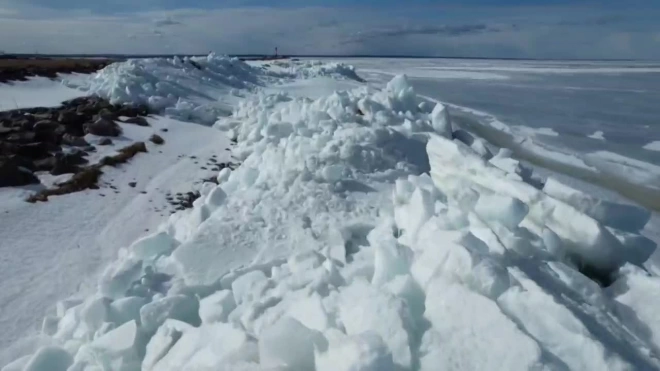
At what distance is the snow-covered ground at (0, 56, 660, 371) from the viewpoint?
2.62 m

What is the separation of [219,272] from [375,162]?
3092 millimetres

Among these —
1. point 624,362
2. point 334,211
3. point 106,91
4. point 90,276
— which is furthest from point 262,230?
point 106,91

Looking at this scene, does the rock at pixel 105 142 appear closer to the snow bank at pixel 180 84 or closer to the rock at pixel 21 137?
the rock at pixel 21 137

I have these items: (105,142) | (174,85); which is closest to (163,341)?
(105,142)

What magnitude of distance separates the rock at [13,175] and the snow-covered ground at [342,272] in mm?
682

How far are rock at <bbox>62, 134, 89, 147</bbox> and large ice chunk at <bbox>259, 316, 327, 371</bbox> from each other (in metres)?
7.05

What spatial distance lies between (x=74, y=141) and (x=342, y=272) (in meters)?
6.54

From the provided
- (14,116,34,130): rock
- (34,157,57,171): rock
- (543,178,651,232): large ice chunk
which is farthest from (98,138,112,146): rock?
(543,178,651,232): large ice chunk

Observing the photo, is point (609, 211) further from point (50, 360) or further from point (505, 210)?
point (50, 360)

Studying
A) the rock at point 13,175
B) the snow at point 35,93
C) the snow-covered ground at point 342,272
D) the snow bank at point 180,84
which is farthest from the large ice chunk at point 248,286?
the snow at point 35,93

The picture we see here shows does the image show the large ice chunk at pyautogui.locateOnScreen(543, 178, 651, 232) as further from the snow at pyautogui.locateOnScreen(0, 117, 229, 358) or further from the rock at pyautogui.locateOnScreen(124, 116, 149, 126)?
the rock at pyautogui.locateOnScreen(124, 116, 149, 126)

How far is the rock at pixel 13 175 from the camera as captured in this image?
253 inches

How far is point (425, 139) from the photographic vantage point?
8.05 metres

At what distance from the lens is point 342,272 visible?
148 inches
